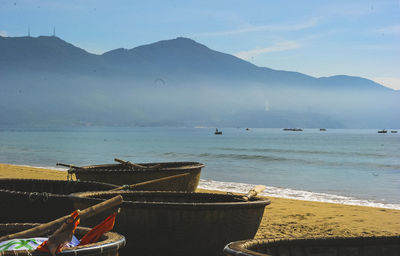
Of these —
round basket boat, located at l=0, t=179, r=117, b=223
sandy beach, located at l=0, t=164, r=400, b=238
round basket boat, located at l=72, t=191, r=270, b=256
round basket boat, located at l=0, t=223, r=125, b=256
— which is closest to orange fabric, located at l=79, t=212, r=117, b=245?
round basket boat, located at l=0, t=223, r=125, b=256

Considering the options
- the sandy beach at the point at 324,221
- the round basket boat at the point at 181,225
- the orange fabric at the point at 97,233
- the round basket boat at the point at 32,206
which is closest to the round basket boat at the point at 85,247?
the orange fabric at the point at 97,233

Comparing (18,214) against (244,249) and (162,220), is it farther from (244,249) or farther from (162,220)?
(244,249)

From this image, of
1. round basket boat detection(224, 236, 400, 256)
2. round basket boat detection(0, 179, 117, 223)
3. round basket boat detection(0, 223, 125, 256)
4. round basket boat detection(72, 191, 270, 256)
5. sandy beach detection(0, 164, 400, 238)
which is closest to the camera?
round basket boat detection(0, 223, 125, 256)

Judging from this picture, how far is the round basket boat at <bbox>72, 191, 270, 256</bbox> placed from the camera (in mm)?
5602

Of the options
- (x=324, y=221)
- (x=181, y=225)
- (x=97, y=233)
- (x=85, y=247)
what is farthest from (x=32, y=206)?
(x=324, y=221)

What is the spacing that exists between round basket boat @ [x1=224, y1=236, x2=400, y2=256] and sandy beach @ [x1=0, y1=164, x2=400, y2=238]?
16.2 feet

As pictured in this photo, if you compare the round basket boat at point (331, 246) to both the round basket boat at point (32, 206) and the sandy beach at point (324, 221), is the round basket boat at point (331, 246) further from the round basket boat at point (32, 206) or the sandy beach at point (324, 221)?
the sandy beach at point (324, 221)

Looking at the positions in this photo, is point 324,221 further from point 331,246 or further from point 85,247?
point 85,247

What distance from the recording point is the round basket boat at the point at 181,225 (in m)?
5.60

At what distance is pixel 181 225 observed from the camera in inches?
221

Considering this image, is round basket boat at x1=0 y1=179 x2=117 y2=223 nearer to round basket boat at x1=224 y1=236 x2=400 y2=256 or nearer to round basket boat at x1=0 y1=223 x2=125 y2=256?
round basket boat at x1=0 y1=223 x2=125 y2=256

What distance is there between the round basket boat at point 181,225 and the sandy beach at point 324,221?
9.98 ft

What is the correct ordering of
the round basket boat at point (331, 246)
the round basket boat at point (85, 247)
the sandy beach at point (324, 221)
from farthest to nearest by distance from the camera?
the sandy beach at point (324, 221), the round basket boat at point (331, 246), the round basket boat at point (85, 247)

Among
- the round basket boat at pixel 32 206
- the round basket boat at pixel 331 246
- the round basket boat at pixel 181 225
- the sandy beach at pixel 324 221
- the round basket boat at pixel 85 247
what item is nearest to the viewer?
the round basket boat at pixel 85 247
